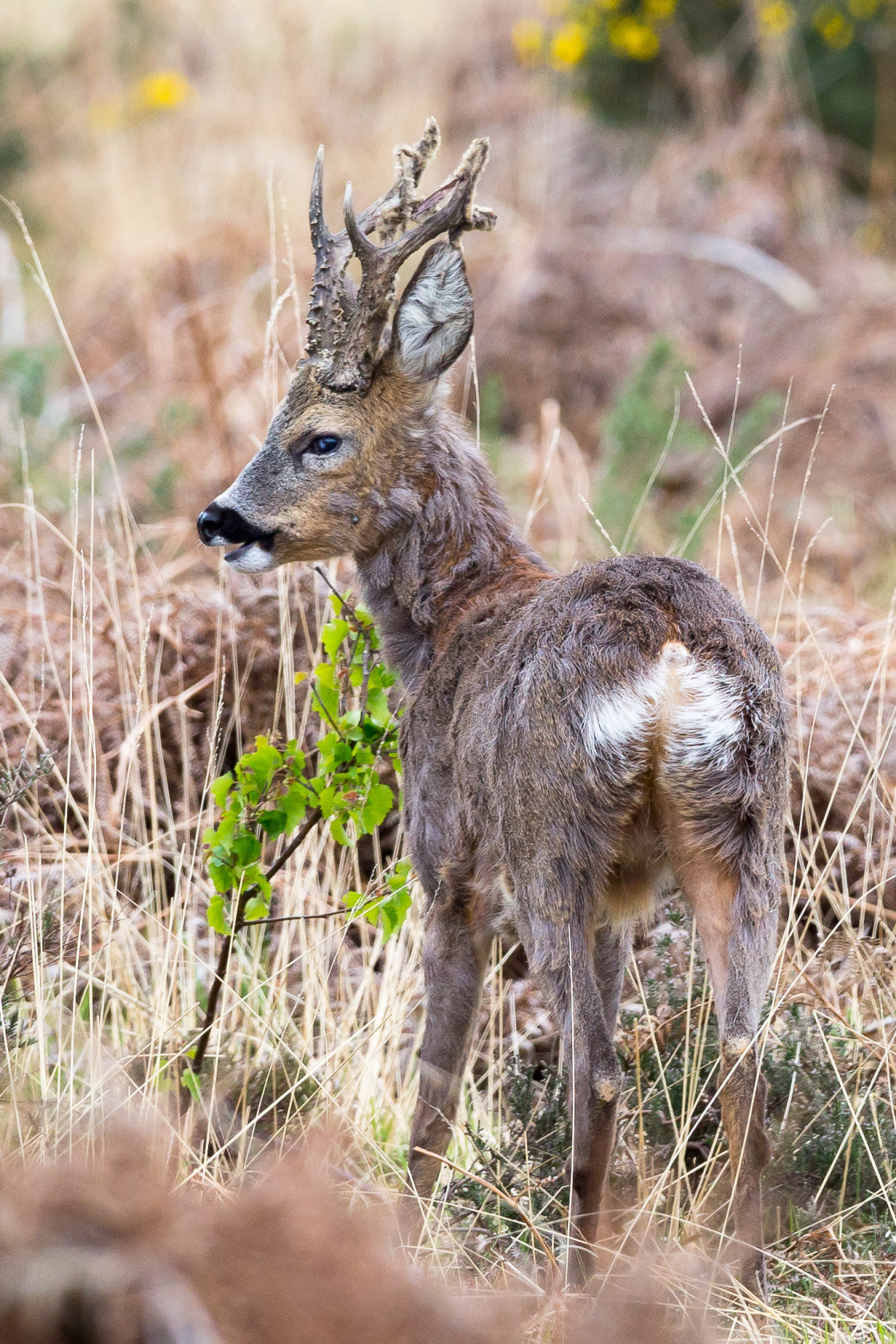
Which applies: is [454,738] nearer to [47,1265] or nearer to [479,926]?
[479,926]

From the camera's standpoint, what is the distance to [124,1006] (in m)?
4.80

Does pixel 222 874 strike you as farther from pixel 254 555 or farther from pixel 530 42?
pixel 530 42

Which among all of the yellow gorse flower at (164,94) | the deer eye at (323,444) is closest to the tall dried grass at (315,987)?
the deer eye at (323,444)

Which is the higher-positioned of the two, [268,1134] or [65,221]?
[65,221]

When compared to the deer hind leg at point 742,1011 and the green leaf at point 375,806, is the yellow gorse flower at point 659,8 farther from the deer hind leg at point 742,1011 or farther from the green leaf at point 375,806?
the deer hind leg at point 742,1011

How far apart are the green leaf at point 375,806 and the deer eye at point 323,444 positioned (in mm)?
1032

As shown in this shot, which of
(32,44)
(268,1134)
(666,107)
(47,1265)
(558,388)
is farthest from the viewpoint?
(32,44)

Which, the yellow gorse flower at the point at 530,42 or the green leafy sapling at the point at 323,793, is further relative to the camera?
the yellow gorse flower at the point at 530,42

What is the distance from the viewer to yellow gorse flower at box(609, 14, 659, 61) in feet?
45.5

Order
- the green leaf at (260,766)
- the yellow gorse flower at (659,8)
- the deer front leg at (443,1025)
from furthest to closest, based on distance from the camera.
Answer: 1. the yellow gorse flower at (659,8)
2. the green leaf at (260,766)
3. the deer front leg at (443,1025)

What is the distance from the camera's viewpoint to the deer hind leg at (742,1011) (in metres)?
3.30

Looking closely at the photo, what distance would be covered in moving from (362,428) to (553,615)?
3.70ft

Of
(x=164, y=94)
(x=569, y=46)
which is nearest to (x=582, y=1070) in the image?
(x=164, y=94)

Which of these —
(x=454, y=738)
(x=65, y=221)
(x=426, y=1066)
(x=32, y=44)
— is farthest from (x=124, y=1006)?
(x=32, y=44)
